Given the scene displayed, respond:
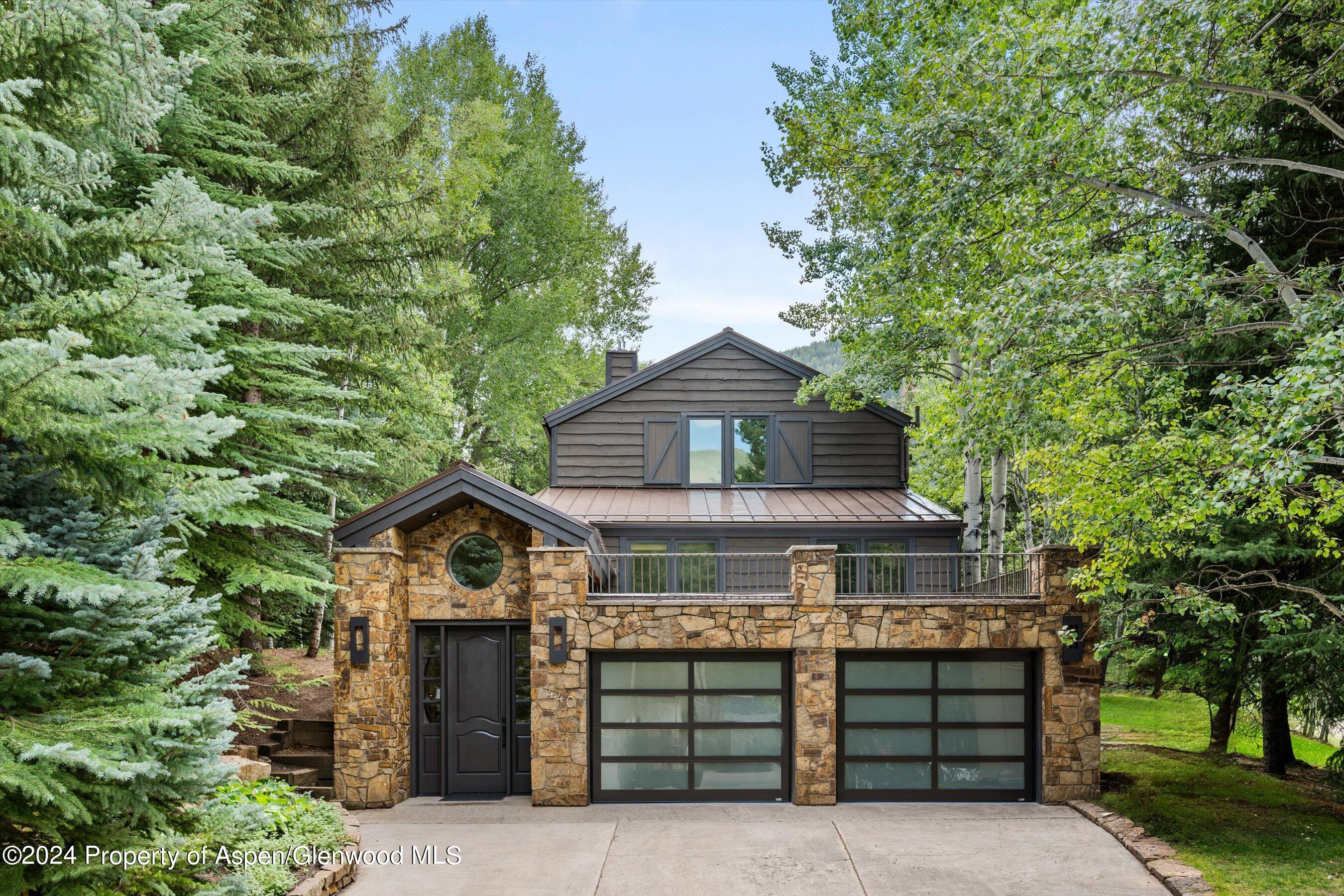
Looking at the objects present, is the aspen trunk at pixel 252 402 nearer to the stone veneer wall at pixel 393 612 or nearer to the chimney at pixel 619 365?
the stone veneer wall at pixel 393 612

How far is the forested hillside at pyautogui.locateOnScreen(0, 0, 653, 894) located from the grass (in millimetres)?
13646

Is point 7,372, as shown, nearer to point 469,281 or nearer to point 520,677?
point 520,677

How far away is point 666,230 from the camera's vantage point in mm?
29484

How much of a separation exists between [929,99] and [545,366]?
1278cm

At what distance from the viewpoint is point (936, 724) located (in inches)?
434

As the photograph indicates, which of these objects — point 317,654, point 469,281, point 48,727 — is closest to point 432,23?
point 469,281

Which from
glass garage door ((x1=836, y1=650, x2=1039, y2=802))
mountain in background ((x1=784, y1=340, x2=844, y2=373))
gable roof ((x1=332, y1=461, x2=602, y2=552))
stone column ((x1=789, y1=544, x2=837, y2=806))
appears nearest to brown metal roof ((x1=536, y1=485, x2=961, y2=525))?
gable roof ((x1=332, y1=461, x2=602, y2=552))

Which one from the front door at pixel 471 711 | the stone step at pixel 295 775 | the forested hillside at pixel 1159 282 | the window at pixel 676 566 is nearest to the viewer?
the forested hillside at pixel 1159 282

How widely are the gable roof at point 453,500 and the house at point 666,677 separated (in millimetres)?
29

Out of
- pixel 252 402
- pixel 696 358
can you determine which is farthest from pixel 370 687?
pixel 696 358

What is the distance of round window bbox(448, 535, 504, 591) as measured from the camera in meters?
11.5

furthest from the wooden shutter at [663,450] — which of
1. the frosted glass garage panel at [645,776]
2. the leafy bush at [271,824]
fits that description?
the leafy bush at [271,824]

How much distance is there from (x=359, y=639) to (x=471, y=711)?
1770 mm

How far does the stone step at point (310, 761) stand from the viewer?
11.0m
